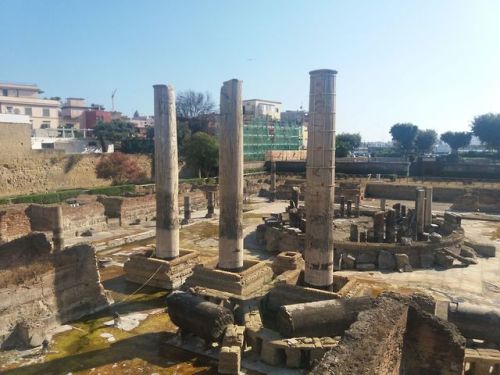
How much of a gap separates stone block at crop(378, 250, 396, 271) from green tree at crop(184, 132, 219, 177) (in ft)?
84.4

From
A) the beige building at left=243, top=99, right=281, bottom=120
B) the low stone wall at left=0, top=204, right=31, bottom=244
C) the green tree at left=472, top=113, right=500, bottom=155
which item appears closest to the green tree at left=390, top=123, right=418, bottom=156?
the green tree at left=472, top=113, right=500, bottom=155

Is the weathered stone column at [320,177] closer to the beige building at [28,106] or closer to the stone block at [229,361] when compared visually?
the stone block at [229,361]

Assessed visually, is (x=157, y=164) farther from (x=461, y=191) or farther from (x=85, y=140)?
(x=85, y=140)

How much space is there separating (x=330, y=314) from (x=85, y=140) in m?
44.7

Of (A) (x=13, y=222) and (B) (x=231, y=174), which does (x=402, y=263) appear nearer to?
(B) (x=231, y=174)

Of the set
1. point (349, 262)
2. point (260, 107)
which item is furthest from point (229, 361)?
point (260, 107)

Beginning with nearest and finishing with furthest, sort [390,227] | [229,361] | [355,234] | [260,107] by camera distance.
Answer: [229,361] < [355,234] < [390,227] < [260,107]

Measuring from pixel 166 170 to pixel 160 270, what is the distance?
3.20 meters

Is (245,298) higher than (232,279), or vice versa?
(232,279)

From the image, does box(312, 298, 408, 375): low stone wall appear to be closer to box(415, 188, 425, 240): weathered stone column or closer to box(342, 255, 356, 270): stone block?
box(342, 255, 356, 270): stone block

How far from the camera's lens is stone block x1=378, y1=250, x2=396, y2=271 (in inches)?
632

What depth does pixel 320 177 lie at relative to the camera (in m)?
10.4

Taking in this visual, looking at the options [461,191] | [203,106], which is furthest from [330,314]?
[203,106]

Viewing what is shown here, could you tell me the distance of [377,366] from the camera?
234 inches
